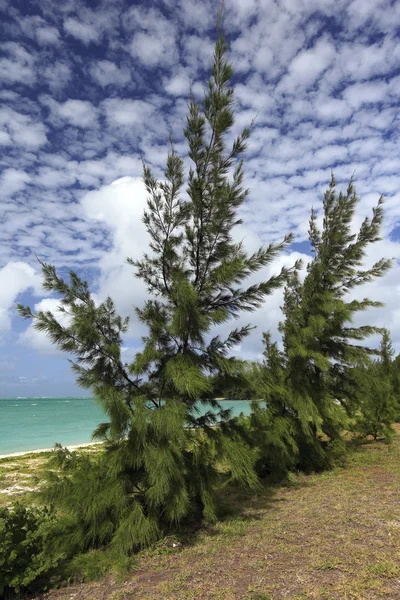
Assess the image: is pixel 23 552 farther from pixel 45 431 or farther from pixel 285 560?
pixel 45 431

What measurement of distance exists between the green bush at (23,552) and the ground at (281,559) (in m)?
0.38

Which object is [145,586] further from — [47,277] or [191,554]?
[47,277]

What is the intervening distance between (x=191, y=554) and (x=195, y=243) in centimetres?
509

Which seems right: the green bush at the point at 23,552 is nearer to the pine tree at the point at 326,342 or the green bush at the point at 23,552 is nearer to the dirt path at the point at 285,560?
the dirt path at the point at 285,560

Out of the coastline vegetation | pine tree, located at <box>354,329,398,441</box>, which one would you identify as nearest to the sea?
the coastline vegetation

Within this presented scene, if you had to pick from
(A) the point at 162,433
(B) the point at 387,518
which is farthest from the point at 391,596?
(A) the point at 162,433

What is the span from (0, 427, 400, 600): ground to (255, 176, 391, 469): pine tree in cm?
287

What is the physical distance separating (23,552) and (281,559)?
11.1 ft

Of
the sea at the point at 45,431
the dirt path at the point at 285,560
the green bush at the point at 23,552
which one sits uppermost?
the sea at the point at 45,431

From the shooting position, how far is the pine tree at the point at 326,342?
1016 cm

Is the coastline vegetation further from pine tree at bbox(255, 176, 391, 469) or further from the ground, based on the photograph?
pine tree at bbox(255, 176, 391, 469)

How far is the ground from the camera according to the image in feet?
12.8

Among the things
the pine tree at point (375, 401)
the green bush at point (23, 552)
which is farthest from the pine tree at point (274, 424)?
the green bush at point (23, 552)

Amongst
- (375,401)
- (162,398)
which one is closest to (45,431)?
(375,401)
